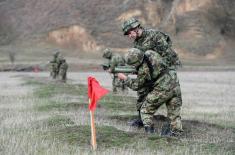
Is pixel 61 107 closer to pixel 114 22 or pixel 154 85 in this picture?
pixel 154 85

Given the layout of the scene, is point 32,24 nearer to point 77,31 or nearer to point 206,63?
point 77,31

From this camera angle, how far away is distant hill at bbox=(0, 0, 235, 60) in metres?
71.7

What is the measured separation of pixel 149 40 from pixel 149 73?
649 mm

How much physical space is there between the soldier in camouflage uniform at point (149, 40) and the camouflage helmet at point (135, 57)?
37 centimetres

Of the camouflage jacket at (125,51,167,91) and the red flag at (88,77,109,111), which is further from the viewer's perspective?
the camouflage jacket at (125,51,167,91)

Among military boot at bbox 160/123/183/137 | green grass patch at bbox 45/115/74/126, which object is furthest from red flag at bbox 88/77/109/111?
green grass patch at bbox 45/115/74/126

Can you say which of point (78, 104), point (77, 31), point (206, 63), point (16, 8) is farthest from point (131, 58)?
point (16, 8)

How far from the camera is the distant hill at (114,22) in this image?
71.7 metres

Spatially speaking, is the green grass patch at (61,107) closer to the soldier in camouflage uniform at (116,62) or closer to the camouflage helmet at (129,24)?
the camouflage helmet at (129,24)

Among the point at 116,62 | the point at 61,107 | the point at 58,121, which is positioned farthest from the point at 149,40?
the point at 116,62

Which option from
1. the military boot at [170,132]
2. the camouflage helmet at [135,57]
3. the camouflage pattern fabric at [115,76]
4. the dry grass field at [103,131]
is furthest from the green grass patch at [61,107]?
the camouflage pattern fabric at [115,76]

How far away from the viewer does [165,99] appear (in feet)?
35.7

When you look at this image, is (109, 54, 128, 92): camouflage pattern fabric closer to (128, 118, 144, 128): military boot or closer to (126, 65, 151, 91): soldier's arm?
(128, 118, 144, 128): military boot

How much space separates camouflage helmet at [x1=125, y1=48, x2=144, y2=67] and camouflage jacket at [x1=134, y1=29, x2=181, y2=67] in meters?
0.44
